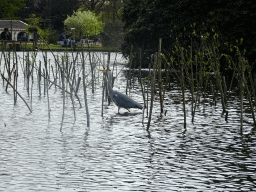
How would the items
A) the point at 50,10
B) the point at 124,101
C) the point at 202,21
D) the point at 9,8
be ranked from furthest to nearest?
the point at 9,8 < the point at 50,10 < the point at 202,21 < the point at 124,101

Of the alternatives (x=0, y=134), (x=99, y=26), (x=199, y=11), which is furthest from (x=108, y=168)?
(x=99, y=26)

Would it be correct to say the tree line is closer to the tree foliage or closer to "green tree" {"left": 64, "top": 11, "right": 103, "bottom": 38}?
"green tree" {"left": 64, "top": 11, "right": 103, "bottom": 38}

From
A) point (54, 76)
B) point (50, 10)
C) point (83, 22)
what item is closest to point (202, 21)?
point (54, 76)

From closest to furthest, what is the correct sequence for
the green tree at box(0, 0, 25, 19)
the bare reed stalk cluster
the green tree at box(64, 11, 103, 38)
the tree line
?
the bare reed stalk cluster → the green tree at box(64, 11, 103, 38) → the tree line → the green tree at box(0, 0, 25, 19)

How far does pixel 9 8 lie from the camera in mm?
112688

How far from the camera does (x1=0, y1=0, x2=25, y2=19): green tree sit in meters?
112

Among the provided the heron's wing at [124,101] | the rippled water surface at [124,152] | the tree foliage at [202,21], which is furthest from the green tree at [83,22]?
the rippled water surface at [124,152]

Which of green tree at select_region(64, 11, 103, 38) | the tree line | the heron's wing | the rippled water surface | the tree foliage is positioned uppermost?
the tree line

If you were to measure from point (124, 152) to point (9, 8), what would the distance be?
10663 cm

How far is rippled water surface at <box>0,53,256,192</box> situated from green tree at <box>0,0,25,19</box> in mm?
98152

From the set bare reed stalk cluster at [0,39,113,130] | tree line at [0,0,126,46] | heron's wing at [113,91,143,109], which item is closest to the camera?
bare reed stalk cluster at [0,39,113,130]

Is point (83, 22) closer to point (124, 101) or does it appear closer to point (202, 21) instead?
point (202, 21)

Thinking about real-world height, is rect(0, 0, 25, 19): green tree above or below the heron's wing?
above

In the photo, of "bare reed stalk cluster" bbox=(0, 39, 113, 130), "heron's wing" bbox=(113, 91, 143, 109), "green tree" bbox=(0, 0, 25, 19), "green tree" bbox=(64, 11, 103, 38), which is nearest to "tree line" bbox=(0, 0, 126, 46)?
"green tree" bbox=(0, 0, 25, 19)
